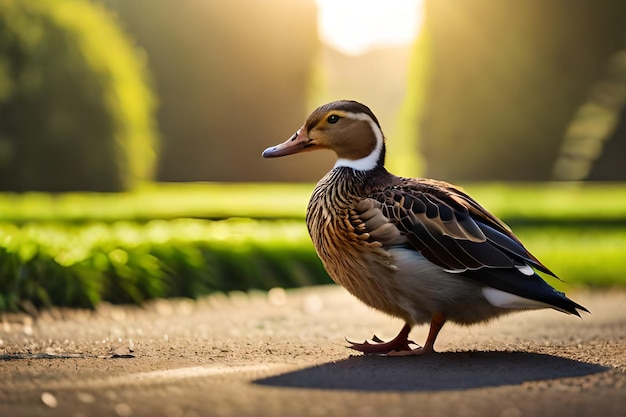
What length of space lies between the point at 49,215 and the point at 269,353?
6757 mm

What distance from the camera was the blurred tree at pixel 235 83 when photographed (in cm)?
2405

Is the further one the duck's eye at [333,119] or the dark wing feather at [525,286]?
the duck's eye at [333,119]

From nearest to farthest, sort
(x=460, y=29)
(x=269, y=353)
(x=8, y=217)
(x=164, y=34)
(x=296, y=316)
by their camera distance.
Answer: (x=269, y=353) < (x=296, y=316) < (x=8, y=217) < (x=460, y=29) < (x=164, y=34)

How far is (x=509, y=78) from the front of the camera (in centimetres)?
1928

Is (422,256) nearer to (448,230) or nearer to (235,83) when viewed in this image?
(448,230)

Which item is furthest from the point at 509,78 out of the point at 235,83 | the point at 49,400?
the point at 49,400

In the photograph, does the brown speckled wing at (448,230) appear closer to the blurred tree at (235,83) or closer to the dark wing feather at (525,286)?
the dark wing feather at (525,286)

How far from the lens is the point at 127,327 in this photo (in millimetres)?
6375

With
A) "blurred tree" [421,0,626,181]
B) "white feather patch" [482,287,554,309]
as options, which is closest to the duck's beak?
"white feather patch" [482,287,554,309]

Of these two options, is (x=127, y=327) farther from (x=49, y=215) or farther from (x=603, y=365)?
(x=49, y=215)

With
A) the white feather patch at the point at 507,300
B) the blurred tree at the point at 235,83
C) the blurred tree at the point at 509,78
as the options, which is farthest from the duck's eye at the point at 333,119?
the blurred tree at the point at 235,83

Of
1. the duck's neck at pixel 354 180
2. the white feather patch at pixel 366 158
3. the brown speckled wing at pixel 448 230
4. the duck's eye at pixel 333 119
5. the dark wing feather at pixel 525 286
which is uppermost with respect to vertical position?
the duck's eye at pixel 333 119

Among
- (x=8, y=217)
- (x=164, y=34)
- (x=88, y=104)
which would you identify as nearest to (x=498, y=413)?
(x=8, y=217)

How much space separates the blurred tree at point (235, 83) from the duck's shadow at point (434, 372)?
64.4 ft
